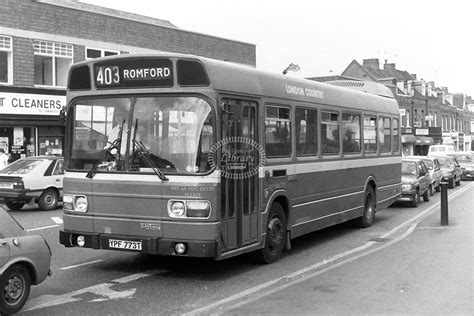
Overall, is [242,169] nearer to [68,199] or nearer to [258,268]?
[258,268]

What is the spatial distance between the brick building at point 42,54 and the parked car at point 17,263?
1882 centimetres

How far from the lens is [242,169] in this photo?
7867mm

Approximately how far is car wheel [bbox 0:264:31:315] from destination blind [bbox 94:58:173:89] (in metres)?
2.86

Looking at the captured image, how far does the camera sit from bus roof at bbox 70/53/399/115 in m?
7.43

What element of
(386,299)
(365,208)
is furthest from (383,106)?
(386,299)

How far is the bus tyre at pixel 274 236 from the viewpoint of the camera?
863cm

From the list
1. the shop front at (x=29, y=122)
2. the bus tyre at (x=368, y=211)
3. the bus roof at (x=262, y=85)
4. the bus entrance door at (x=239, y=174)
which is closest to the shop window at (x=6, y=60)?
the shop front at (x=29, y=122)

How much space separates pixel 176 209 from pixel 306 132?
340 centimetres

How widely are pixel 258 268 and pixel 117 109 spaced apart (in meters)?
3.16

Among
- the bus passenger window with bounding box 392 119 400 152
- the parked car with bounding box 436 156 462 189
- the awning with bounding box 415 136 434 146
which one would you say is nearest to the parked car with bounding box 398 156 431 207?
the bus passenger window with bounding box 392 119 400 152

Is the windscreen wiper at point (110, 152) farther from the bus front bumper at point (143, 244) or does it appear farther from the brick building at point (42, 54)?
the brick building at point (42, 54)

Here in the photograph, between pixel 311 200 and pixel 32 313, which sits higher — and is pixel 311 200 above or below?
above

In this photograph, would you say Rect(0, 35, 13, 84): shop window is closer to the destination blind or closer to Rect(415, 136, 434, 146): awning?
the destination blind

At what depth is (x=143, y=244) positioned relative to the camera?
7.36 m
